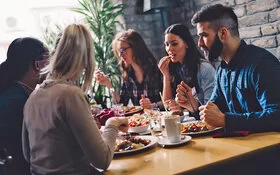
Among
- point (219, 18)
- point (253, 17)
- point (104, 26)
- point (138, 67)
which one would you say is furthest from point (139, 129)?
point (104, 26)

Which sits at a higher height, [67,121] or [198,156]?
[67,121]

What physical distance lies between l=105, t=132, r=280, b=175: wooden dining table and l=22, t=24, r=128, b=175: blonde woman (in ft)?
0.39

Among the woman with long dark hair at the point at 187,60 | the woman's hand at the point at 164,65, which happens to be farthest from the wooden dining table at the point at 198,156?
the woman's hand at the point at 164,65

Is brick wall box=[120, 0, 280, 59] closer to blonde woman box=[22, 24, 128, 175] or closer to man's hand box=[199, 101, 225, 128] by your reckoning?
man's hand box=[199, 101, 225, 128]

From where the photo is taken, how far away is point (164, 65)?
9.22 ft

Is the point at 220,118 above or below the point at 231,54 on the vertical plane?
below

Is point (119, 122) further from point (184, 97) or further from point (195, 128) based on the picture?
point (184, 97)

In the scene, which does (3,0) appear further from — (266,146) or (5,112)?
(266,146)

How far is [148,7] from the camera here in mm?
3787

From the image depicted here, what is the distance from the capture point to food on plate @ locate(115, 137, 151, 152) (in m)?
1.45

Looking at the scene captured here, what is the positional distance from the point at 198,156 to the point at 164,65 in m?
1.62

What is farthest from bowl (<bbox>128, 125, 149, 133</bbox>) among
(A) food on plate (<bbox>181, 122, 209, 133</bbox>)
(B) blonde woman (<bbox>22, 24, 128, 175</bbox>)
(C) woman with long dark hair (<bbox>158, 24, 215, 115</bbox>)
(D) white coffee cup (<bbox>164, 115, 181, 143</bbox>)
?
(C) woman with long dark hair (<bbox>158, 24, 215, 115</bbox>)

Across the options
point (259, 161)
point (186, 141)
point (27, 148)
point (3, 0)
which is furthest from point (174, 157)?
point (3, 0)

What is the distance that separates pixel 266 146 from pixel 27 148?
38.8 inches
